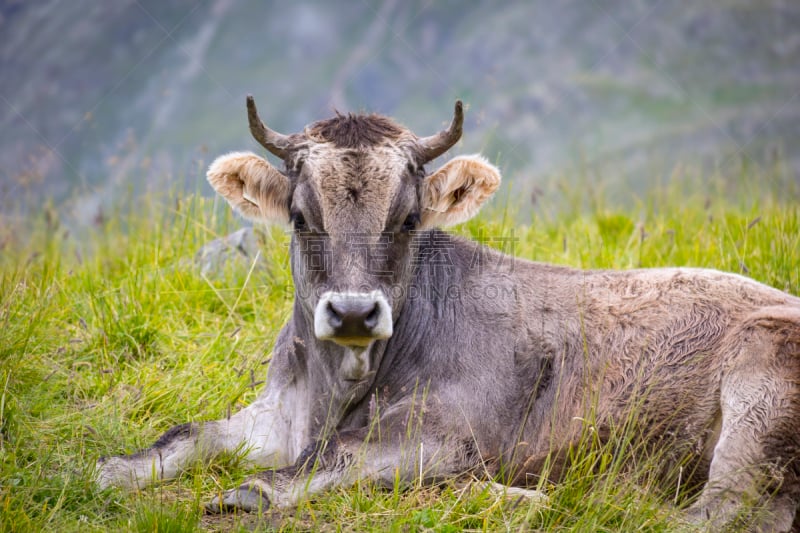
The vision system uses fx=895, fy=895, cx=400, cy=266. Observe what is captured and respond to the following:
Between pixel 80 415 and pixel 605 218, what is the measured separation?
6.79 m

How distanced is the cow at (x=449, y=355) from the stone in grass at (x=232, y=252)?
8.02ft

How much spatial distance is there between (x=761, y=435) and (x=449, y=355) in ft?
7.13

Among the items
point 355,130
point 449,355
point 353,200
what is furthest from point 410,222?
point 449,355

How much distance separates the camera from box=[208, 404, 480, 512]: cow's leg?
18.0 feet

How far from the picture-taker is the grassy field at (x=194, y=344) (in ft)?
17.5

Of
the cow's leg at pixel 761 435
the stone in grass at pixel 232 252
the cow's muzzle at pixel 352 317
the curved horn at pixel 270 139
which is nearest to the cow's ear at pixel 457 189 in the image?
the curved horn at pixel 270 139

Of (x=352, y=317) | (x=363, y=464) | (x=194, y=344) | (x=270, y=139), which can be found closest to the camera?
(x=352, y=317)

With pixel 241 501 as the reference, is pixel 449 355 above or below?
above

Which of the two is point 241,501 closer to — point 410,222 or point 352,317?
point 352,317

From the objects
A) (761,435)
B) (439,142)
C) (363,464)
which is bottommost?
(363,464)

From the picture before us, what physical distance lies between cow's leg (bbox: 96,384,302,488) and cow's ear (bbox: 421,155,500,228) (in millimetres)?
1810

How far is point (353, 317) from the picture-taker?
223 inches

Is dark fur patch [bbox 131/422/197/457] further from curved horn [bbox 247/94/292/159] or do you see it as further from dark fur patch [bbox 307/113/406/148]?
dark fur patch [bbox 307/113/406/148]

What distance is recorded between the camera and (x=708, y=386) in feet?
20.8
